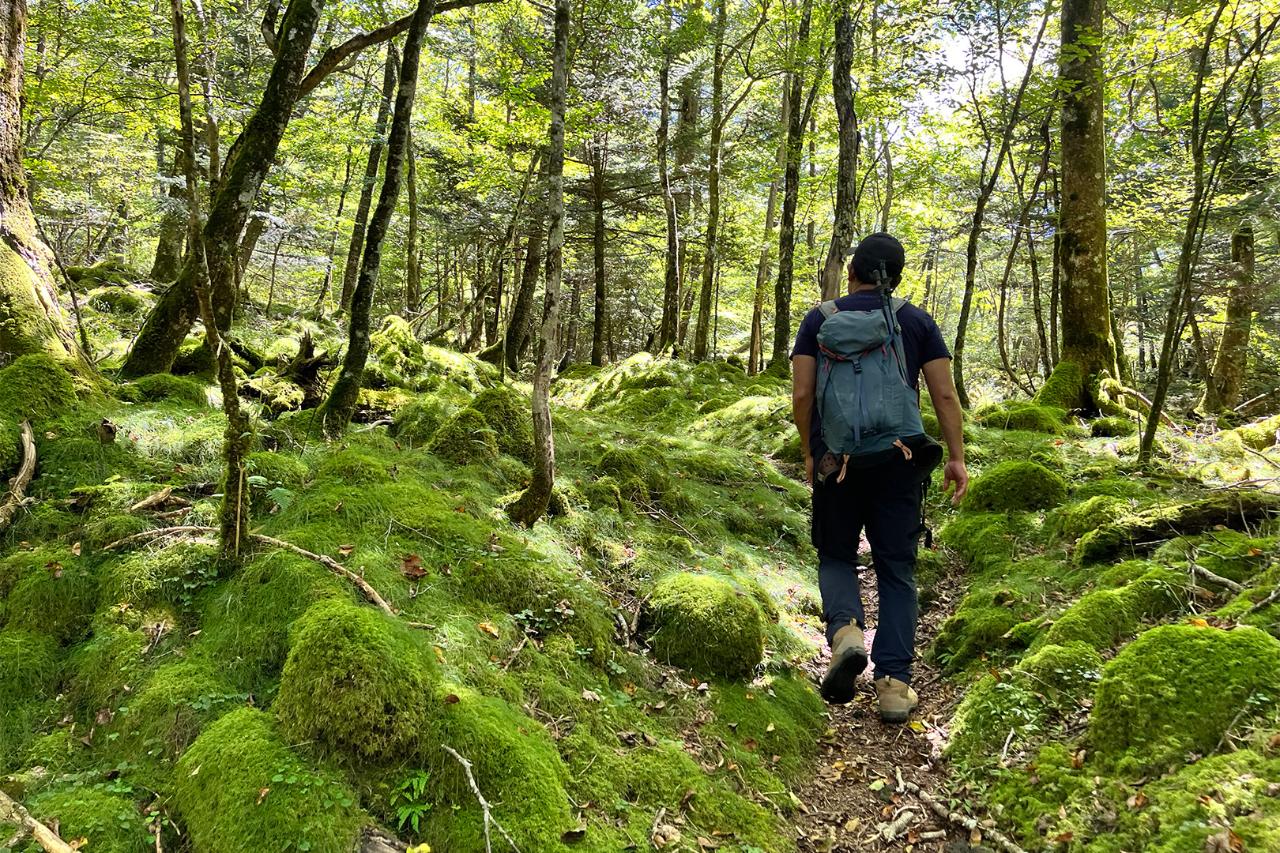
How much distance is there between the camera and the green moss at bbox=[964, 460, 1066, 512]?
6.36m

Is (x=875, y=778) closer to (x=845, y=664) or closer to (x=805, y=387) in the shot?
(x=845, y=664)

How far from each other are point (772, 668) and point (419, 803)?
263cm

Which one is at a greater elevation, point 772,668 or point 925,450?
point 925,450

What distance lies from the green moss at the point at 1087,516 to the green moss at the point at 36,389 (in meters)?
7.88

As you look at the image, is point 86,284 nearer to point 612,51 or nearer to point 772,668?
point 612,51

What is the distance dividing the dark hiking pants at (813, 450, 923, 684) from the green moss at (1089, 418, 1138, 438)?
6244 millimetres

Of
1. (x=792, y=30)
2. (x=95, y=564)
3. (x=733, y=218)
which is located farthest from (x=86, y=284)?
(x=733, y=218)

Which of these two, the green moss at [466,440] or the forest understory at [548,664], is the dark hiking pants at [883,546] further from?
the green moss at [466,440]

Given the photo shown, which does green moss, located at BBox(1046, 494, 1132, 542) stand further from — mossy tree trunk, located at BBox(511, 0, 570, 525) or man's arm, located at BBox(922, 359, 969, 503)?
mossy tree trunk, located at BBox(511, 0, 570, 525)

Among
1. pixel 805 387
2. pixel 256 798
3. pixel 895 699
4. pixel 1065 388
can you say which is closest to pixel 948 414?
pixel 805 387

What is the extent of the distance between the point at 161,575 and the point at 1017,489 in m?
7.18

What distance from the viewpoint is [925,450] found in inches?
147

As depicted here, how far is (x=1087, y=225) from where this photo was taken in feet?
30.8

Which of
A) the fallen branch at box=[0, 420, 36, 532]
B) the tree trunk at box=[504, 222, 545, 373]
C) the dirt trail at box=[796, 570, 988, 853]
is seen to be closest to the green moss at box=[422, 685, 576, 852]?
the dirt trail at box=[796, 570, 988, 853]
